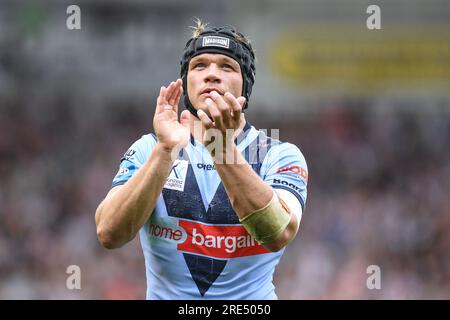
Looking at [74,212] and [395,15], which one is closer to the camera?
[74,212]

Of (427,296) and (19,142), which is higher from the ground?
(19,142)

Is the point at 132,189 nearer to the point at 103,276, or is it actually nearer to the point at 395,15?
the point at 103,276

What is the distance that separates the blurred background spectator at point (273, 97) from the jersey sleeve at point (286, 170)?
9599mm

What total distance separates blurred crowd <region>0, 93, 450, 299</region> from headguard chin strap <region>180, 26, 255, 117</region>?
313 inches

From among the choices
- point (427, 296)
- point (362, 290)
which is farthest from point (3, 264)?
point (427, 296)

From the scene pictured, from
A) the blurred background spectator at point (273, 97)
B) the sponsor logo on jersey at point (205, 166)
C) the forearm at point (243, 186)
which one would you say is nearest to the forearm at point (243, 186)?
the forearm at point (243, 186)

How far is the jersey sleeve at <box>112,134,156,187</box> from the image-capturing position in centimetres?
425

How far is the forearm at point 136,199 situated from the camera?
387cm

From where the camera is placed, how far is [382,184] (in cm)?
1508

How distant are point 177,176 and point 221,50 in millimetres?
776

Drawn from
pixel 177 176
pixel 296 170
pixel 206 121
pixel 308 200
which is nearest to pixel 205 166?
pixel 177 176

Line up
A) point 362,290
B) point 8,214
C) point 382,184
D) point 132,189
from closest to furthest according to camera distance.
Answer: point 132,189 → point 362,290 → point 8,214 → point 382,184

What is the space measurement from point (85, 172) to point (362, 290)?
5778 millimetres

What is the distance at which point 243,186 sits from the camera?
379cm
